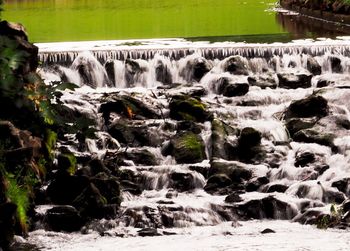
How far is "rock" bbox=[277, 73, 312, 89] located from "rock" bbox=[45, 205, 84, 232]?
9759 millimetres

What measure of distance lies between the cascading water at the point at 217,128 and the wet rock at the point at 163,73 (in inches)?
1.0

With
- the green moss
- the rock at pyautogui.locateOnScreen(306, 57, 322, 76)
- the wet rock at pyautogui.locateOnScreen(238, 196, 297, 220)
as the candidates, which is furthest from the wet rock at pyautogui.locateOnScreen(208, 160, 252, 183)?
the rock at pyautogui.locateOnScreen(306, 57, 322, 76)

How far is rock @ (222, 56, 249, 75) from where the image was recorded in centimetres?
2155

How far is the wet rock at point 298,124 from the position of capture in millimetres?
17062

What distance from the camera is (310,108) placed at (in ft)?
58.3

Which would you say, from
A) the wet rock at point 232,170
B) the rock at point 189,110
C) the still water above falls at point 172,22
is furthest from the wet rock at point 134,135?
the still water above falls at point 172,22

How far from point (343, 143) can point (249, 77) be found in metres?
5.38

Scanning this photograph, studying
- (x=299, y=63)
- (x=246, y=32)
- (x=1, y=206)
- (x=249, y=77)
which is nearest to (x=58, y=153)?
(x=1, y=206)

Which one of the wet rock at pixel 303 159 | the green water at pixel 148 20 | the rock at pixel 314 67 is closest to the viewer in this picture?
the wet rock at pixel 303 159

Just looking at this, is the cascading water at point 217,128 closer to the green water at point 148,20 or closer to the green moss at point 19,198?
the green moss at point 19,198

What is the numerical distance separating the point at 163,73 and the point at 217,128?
5.51 metres

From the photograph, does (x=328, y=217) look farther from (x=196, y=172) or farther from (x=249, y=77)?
(x=249, y=77)

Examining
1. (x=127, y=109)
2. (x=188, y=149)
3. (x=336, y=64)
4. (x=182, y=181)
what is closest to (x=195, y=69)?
(x=336, y=64)

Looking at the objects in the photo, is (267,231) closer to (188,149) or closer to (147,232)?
(147,232)
